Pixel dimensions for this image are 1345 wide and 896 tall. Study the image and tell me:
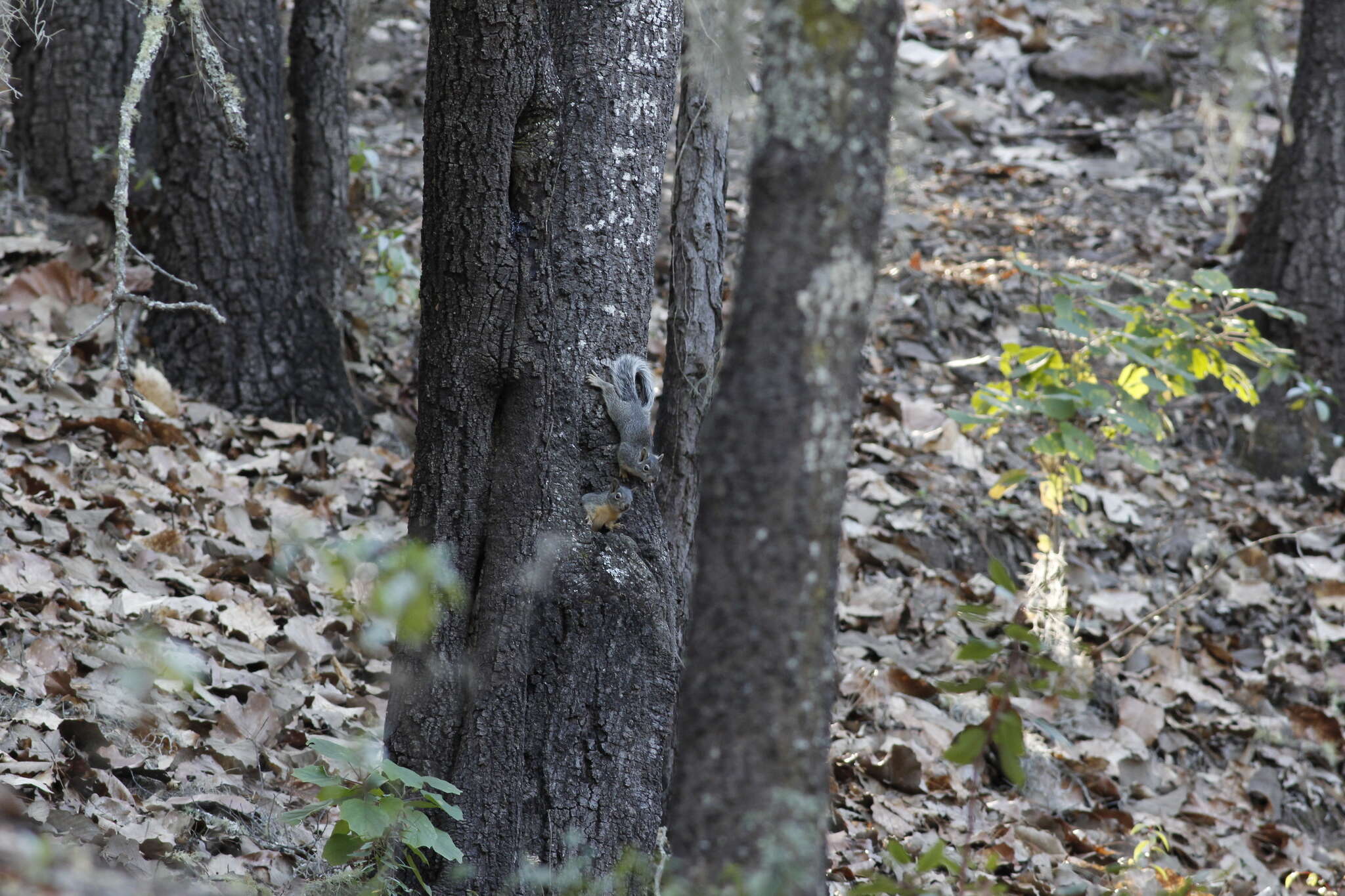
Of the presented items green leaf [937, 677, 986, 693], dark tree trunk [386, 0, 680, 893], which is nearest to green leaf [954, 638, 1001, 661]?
green leaf [937, 677, 986, 693]

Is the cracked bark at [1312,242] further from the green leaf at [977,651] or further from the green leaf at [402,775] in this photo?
the green leaf at [402,775]

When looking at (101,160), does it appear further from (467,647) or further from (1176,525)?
(1176,525)

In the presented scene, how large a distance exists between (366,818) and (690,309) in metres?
1.97

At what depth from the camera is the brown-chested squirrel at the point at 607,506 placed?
2795mm

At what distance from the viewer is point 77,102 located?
564 cm

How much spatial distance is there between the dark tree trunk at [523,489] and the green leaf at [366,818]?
0.45 m

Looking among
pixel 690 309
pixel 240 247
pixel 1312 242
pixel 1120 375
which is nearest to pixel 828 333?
pixel 690 309

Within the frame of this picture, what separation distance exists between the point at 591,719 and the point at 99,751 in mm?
1243

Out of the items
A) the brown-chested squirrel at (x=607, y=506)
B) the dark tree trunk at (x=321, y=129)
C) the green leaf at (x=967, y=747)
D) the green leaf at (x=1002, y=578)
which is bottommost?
the green leaf at (x=967, y=747)

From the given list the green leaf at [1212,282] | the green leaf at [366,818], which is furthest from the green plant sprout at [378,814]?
the green leaf at [1212,282]

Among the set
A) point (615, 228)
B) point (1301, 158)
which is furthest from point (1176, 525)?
point (615, 228)

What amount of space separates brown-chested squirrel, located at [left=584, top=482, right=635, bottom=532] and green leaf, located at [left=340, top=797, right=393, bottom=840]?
2.72 feet

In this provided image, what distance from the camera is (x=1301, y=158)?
6930 millimetres

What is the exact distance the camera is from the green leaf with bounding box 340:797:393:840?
2.21 meters
